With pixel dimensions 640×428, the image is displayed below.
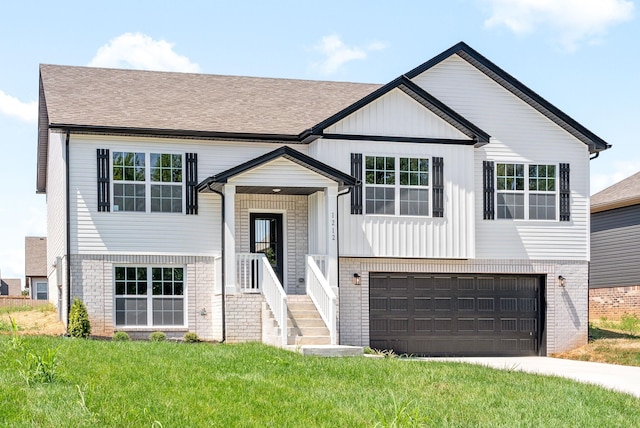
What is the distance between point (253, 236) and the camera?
2225 cm

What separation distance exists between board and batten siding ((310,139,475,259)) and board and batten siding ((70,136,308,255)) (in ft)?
6.30

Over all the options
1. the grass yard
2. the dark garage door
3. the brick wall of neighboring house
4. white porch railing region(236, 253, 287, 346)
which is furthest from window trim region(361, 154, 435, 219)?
the brick wall of neighboring house

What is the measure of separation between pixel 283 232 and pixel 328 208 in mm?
1940

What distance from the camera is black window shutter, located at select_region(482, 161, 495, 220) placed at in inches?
910

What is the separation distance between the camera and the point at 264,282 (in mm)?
20266

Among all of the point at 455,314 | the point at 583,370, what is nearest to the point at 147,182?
the point at 455,314

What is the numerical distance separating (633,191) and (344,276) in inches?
557

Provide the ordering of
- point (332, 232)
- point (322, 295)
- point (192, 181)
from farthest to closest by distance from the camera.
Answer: point (192, 181)
point (332, 232)
point (322, 295)

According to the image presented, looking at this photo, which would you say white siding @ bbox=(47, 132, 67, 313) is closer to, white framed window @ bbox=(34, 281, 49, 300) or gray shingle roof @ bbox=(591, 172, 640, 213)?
gray shingle roof @ bbox=(591, 172, 640, 213)

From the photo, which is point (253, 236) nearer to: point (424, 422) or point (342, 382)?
point (342, 382)

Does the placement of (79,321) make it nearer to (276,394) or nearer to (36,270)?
(276,394)

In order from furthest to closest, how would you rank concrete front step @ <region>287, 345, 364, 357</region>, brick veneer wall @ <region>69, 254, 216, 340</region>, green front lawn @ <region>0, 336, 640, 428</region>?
brick veneer wall @ <region>69, 254, 216, 340</region> → concrete front step @ <region>287, 345, 364, 357</region> → green front lawn @ <region>0, 336, 640, 428</region>

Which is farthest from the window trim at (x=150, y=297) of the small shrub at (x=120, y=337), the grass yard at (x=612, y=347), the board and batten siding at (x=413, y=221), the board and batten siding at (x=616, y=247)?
the board and batten siding at (x=616, y=247)

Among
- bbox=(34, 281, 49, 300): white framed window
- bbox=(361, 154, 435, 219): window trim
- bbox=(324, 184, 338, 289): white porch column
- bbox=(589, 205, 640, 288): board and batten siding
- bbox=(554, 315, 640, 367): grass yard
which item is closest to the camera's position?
bbox=(324, 184, 338, 289): white porch column
